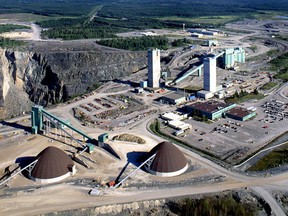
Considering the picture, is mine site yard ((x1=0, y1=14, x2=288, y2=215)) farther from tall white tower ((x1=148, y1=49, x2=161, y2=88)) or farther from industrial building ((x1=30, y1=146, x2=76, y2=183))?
tall white tower ((x1=148, y1=49, x2=161, y2=88))

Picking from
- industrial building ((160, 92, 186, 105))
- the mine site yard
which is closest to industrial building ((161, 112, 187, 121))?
the mine site yard

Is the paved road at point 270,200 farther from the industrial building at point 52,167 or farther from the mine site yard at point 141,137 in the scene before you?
the industrial building at point 52,167

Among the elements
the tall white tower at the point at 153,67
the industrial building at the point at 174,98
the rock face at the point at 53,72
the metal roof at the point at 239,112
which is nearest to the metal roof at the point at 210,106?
the metal roof at the point at 239,112

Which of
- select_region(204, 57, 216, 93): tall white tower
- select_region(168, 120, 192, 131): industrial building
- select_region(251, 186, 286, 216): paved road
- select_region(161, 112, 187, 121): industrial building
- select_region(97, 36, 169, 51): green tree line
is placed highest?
select_region(97, 36, 169, 51): green tree line

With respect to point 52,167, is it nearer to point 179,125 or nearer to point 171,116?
point 179,125

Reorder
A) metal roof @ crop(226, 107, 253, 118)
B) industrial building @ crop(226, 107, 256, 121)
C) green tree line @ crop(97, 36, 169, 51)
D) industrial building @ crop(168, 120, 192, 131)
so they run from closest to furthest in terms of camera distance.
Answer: industrial building @ crop(168, 120, 192, 131) < industrial building @ crop(226, 107, 256, 121) < metal roof @ crop(226, 107, 253, 118) < green tree line @ crop(97, 36, 169, 51)

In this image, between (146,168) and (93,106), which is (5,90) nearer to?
(93,106)
